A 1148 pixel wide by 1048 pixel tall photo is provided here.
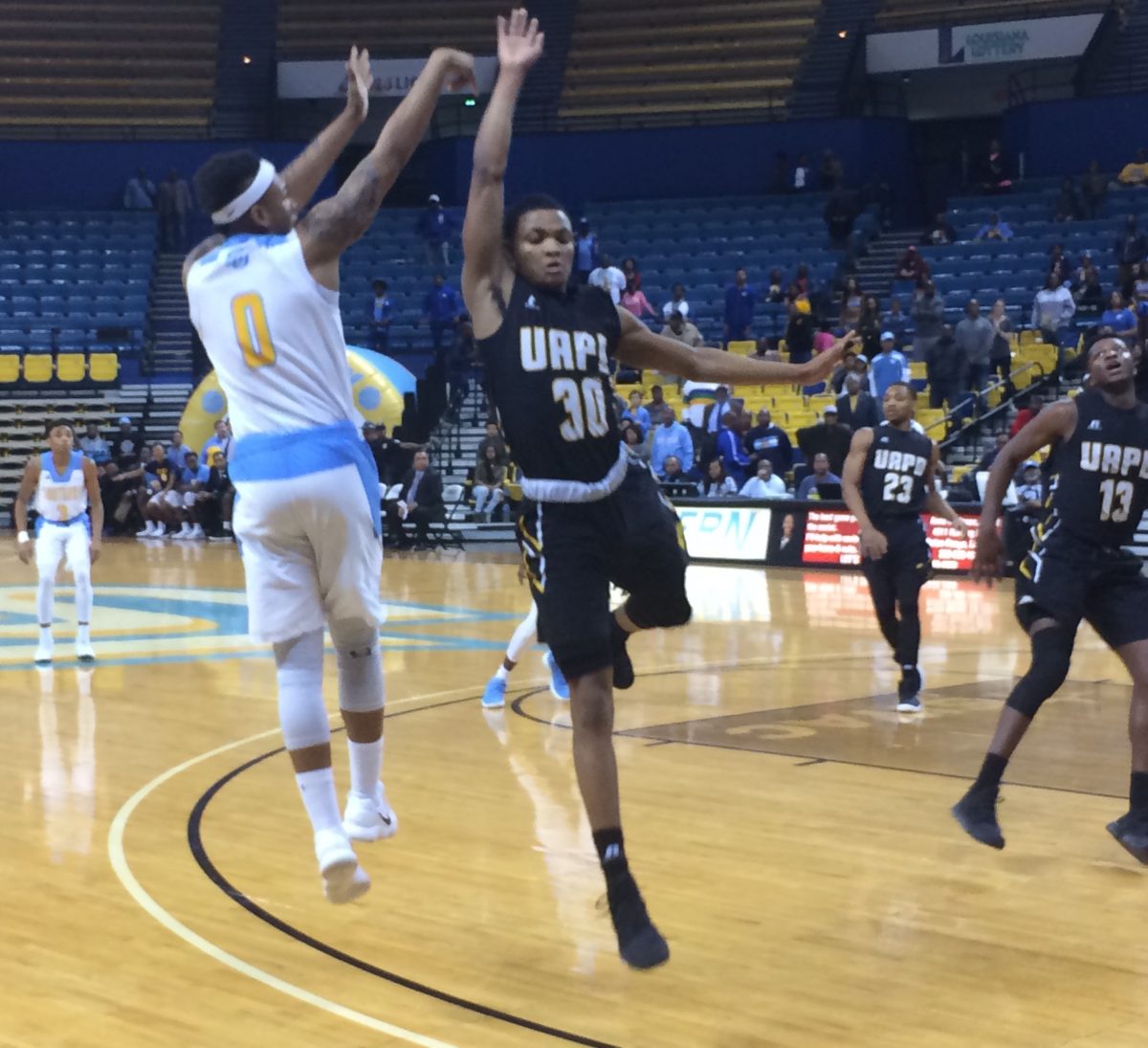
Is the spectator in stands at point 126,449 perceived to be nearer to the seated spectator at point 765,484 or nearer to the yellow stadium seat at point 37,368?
the yellow stadium seat at point 37,368

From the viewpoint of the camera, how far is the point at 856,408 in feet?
63.2

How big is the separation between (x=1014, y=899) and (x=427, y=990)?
2.08 meters

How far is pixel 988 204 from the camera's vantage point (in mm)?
28922

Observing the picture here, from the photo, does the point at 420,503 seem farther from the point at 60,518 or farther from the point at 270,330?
the point at 270,330

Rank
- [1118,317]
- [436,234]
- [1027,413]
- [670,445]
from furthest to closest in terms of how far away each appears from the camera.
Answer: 1. [436,234]
2. [670,445]
3. [1118,317]
4. [1027,413]

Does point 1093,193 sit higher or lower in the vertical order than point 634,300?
higher

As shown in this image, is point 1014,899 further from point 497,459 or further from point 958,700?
point 497,459

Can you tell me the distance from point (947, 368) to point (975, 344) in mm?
470

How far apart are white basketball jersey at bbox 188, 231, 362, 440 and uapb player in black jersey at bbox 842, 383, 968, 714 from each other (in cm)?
571

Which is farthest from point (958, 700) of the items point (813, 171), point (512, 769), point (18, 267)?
point (18, 267)

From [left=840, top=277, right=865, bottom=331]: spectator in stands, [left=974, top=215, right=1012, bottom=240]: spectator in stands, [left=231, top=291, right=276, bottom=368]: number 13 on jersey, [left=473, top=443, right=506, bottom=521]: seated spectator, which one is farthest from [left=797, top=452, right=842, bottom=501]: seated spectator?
[left=231, top=291, right=276, bottom=368]: number 13 on jersey

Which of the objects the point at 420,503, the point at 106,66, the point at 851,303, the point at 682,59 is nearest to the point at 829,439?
the point at 851,303

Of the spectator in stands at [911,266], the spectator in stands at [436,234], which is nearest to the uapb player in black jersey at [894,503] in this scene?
the spectator in stands at [911,266]

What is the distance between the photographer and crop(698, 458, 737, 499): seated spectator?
2106 centimetres
